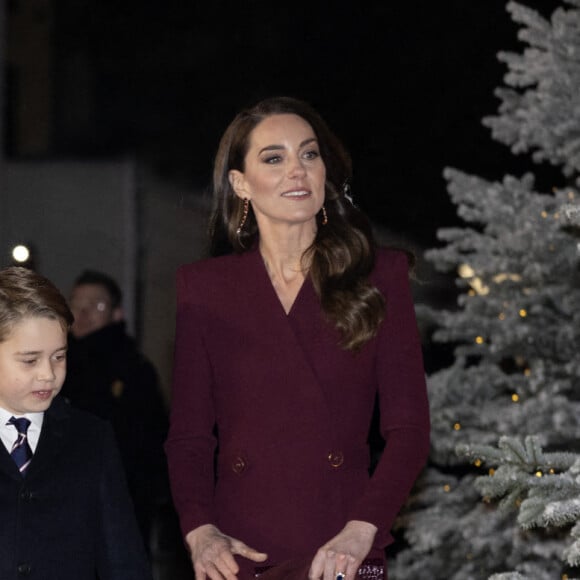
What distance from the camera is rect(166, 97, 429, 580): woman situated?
304cm

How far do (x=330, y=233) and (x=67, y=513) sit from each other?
843mm

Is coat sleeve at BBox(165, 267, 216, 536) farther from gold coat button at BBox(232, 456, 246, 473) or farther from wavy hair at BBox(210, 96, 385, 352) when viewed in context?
wavy hair at BBox(210, 96, 385, 352)

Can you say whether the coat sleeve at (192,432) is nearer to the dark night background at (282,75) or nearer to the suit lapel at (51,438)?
the suit lapel at (51,438)

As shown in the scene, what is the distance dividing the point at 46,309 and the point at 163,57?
18.0 ft

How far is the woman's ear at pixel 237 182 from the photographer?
3.37 meters

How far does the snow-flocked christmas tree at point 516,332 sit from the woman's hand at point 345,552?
100 inches

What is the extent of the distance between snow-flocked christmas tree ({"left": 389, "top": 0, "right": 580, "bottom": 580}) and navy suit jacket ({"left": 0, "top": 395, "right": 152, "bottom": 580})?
252 cm

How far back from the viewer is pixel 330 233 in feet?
10.8

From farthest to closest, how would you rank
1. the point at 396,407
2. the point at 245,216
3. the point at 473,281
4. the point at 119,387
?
the point at 119,387, the point at 473,281, the point at 245,216, the point at 396,407

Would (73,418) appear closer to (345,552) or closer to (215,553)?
(215,553)

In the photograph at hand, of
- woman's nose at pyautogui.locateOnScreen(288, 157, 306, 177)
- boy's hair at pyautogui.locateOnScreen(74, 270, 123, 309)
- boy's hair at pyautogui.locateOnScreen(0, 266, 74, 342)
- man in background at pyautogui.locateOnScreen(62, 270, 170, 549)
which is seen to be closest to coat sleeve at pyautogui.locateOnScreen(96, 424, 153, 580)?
boy's hair at pyautogui.locateOnScreen(0, 266, 74, 342)

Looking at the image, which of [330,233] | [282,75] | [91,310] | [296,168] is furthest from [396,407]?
[282,75]

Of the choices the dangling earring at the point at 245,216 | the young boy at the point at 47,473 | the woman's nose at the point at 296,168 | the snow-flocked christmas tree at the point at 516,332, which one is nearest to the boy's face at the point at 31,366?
the young boy at the point at 47,473

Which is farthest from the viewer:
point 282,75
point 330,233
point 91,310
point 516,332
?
point 282,75
